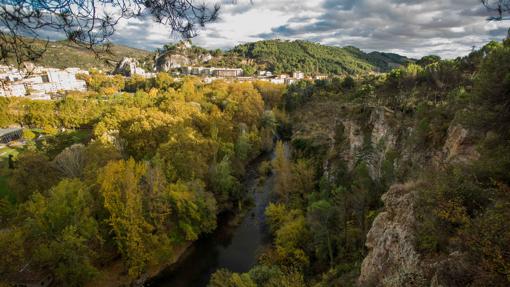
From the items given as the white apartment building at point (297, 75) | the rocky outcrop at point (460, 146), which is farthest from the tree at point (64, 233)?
the white apartment building at point (297, 75)

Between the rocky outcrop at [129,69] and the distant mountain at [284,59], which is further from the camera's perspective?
the distant mountain at [284,59]

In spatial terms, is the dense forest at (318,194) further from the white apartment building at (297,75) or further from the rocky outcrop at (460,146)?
the white apartment building at (297,75)

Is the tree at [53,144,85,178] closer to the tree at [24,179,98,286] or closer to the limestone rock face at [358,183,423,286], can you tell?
the tree at [24,179,98,286]

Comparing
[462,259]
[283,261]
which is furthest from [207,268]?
[462,259]

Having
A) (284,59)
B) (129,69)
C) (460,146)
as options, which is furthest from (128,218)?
(284,59)

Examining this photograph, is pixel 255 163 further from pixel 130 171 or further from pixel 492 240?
pixel 492 240

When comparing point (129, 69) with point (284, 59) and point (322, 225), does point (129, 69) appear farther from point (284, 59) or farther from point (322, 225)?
point (322, 225)
